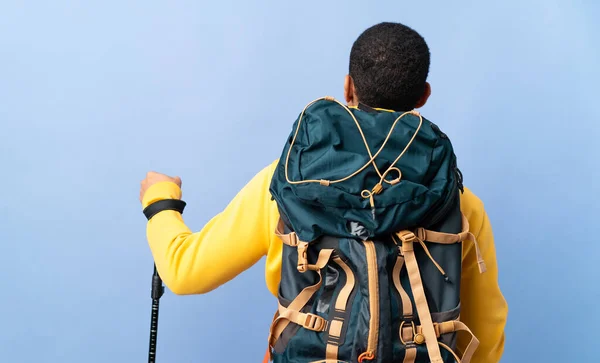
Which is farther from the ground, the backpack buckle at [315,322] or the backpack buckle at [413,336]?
the backpack buckle at [315,322]

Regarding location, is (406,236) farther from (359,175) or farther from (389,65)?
(389,65)

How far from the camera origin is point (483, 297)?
1680 mm

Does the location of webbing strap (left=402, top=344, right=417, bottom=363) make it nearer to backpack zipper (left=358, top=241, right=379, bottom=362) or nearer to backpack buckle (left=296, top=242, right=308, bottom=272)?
backpack zipper (left=358, top=241, right=379, bottom=362)

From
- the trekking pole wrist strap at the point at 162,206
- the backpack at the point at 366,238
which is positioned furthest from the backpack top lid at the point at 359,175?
the trekking pole wrist strap at the point at 162,206

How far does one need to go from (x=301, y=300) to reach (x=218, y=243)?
0.68 feet

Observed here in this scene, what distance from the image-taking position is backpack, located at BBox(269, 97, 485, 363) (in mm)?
1346

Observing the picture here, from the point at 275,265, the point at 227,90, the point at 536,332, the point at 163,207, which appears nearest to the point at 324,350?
the point at 275,265

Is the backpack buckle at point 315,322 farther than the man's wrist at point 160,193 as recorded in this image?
No

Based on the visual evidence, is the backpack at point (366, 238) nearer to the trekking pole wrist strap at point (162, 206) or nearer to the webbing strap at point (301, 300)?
the webbing strap at point (301, 300)

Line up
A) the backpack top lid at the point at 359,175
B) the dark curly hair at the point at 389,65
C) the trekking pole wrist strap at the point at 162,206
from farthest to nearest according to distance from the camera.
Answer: the trekking pole wrist strap at the point at 162,206 → the dark curly hair at the point at 389,65 → the backpack top lid at the point at 359,175

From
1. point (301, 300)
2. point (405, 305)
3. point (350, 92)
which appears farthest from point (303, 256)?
point (350, 92)

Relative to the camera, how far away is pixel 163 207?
5.20 ft

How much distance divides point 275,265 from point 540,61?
170 centimetres

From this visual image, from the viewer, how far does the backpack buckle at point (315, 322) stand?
1.39 m
